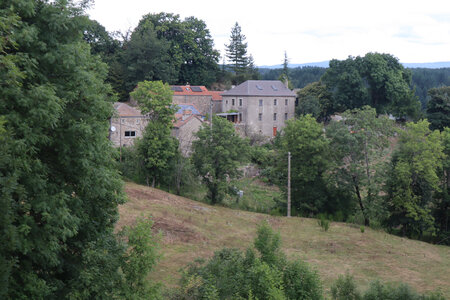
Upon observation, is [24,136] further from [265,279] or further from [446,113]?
[446,113]

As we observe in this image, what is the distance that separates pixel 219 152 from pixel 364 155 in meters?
10.7

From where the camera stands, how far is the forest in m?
9.28

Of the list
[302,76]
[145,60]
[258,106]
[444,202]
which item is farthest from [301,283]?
[302,76]

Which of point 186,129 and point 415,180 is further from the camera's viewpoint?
point 186,129

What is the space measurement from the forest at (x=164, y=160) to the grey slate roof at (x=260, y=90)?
3442 mm

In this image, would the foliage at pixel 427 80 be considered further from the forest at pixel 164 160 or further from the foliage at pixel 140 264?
the foliage at pixel 140 264

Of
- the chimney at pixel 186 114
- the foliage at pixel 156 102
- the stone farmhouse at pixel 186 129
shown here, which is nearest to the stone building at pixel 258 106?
the chimney at pixel 186 114

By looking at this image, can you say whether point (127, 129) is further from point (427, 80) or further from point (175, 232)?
point (427, 80)

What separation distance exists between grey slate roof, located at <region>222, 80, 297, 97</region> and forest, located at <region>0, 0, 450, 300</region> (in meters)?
3.44

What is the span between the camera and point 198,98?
59.4m

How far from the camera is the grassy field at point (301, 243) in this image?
20562 millimetres

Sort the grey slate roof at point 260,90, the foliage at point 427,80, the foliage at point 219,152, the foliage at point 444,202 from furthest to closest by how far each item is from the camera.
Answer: the foliage at point 427,80 → the grey slate roof at point 260,90 → the foliage at point 219,152 → the foliage at point 444,202

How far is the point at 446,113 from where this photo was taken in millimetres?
51625

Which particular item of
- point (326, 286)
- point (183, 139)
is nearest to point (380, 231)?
point (326, 286)
